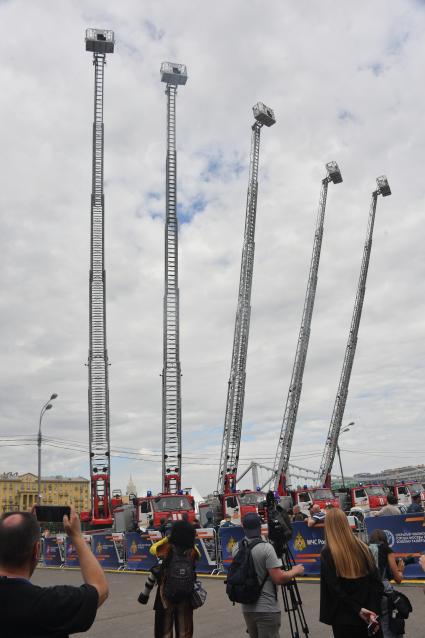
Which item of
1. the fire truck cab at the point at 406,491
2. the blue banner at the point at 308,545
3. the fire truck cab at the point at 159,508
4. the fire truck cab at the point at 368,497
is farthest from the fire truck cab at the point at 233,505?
the blue banner at the point at 308,545

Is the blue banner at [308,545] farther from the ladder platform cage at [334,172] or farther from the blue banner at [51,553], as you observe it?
the ladder platform cage at [334,172]

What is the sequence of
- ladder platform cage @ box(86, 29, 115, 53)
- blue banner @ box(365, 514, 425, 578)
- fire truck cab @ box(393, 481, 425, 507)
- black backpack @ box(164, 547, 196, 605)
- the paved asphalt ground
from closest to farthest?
black backpack @ box(164, 547, 196, 605) → the paved asphalt ground → blue banner @ box(365, 514, 425, 578) → fire truck cab @ box(393, 481, 425, 507) → ladder platform cage @ box(86, 29, 115, 53)

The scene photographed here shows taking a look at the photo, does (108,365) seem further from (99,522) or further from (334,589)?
(334,589)

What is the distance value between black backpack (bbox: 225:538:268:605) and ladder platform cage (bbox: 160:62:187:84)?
39.9 meters

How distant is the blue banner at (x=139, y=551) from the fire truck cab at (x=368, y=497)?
42.2 ft

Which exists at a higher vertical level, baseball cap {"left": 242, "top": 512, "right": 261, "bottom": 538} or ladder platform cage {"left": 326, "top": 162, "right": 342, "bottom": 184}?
ladder platform cage {"left": 326, "top": 162, "right": 342, "bottom": 184}

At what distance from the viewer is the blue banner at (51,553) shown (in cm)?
2157

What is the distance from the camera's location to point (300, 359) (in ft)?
150

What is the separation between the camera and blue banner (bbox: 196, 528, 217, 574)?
14320 millimetres

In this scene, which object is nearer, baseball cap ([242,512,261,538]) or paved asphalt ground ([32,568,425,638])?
baseball cap ([242,512,261,538])

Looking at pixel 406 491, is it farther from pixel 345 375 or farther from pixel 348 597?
pixel 348 597

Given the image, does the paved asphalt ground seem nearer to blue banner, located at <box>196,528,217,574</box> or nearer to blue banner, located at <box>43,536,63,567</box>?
blue banner, located at <box>196,528,217,574</box>

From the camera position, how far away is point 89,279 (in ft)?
116

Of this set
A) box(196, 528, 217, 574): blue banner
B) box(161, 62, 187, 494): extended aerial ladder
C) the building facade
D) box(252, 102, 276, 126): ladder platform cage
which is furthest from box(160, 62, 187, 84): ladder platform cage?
the building facade
